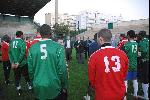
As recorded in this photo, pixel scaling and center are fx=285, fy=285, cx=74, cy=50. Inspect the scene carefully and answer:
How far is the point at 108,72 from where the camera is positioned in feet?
16.0

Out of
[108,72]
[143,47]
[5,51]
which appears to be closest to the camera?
[108,72]

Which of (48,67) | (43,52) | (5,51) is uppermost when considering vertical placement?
(43,52)

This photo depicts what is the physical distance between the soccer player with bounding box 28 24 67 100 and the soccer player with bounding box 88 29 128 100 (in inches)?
22.3

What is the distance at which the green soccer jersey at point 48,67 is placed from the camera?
5059 mm

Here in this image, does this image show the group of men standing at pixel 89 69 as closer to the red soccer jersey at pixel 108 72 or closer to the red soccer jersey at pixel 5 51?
the red soccer jersey at pixel 108 72

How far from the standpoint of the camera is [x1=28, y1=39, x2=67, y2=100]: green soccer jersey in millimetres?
5059

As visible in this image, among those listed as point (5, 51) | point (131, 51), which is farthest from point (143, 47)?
point (5, 51)

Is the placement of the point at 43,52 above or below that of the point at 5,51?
above

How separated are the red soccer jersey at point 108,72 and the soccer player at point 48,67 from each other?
562 millimetres

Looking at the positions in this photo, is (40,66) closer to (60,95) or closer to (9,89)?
(60,95)

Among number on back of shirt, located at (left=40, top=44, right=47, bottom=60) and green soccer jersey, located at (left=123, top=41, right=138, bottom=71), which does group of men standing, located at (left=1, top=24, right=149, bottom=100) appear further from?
green soccer jersey, located at (left=123, top=41, right=138, bottom=71)

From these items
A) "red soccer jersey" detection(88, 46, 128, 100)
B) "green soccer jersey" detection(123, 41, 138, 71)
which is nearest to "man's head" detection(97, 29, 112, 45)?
"red soccer jersey" detection(88, 46, 128, 100)

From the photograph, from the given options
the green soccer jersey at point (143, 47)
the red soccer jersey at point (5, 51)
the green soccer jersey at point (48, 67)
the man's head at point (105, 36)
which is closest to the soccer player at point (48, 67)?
the green soccer jersey at point (48, 67)

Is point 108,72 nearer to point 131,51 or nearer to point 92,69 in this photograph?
point 92,69
